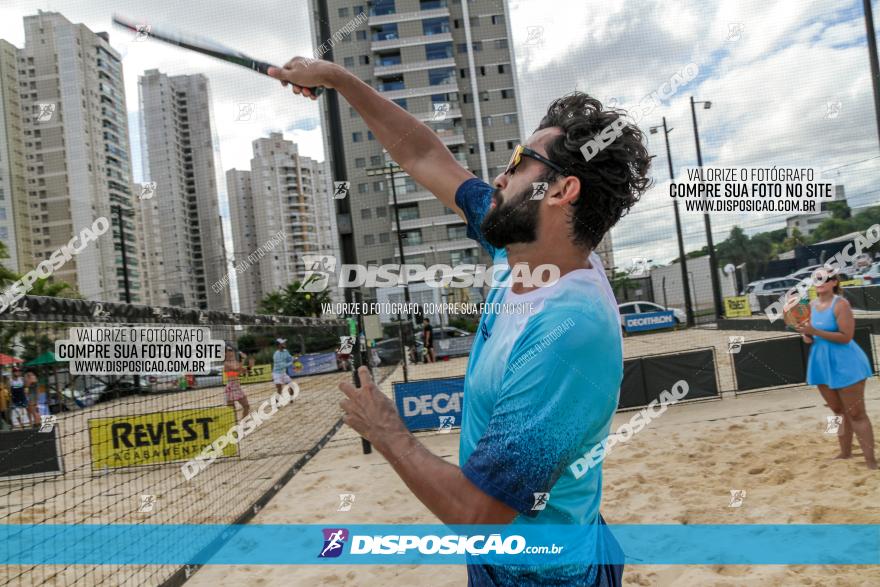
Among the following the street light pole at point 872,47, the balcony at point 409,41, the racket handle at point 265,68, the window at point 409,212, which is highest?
the balcony at point 409,41

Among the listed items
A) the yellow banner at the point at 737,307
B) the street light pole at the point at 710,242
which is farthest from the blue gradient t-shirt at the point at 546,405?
the yellow banner at the point at 737,307

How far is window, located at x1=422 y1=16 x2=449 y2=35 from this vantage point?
41.9 metres

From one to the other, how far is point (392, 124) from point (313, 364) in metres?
22.3

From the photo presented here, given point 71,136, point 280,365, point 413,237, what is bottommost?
point 280,365

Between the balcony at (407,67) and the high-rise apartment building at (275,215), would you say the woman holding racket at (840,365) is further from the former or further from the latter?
the high-rise apartment building at (275,215)

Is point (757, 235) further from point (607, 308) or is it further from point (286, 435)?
point (607, 308)

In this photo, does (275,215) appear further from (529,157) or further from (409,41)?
(529,157)

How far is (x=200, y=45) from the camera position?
1.93 m

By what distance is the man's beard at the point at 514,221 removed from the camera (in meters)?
1.30

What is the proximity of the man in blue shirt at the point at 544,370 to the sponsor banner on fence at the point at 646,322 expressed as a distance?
890 inches

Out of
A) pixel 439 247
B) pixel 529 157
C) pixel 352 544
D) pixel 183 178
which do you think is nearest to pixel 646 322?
pixel 439 247

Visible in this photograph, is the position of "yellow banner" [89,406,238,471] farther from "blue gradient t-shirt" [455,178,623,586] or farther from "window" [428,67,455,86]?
"window" [428,67,455,86]

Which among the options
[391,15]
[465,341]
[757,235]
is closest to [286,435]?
[465,341]

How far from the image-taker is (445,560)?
4145 millimetres
